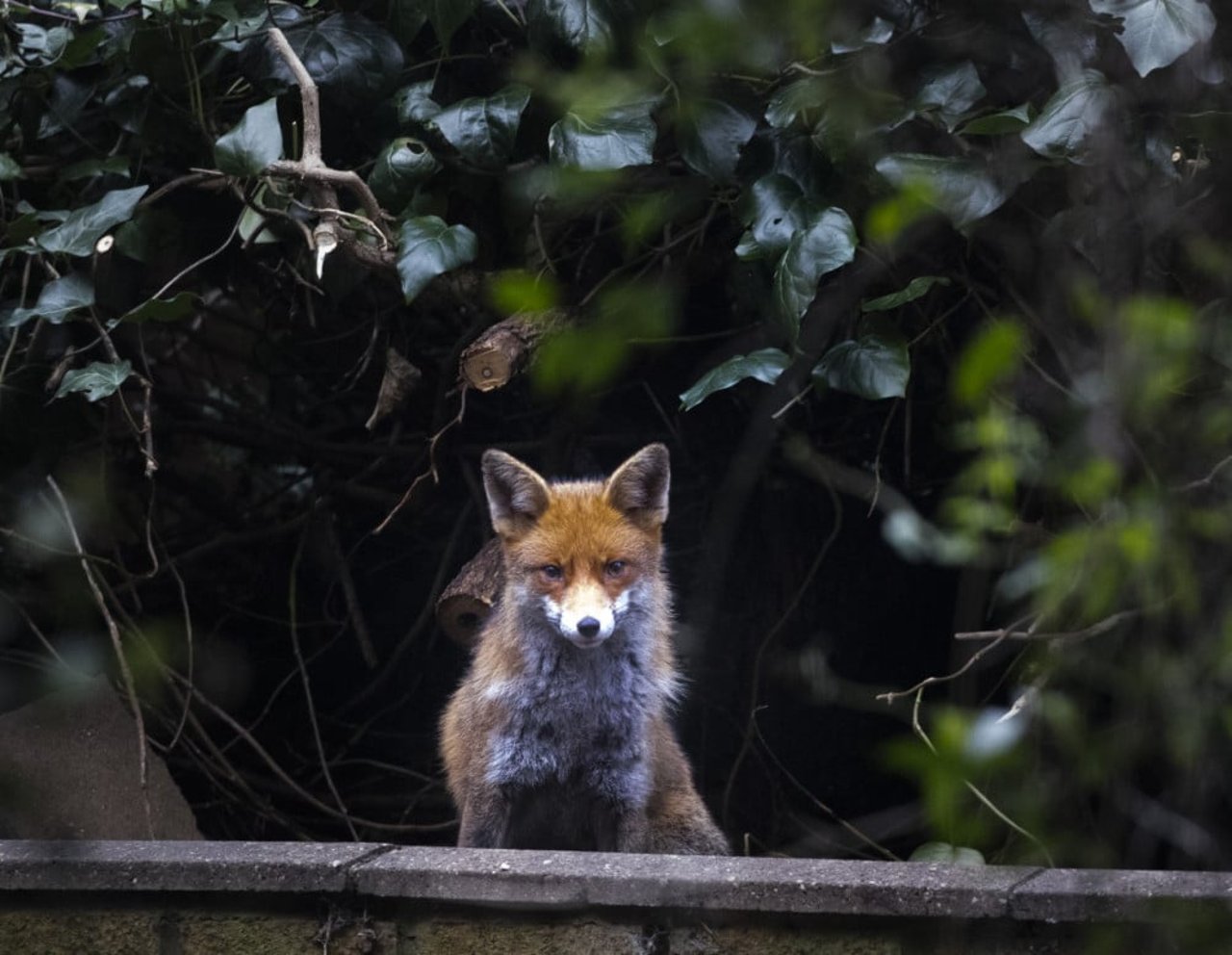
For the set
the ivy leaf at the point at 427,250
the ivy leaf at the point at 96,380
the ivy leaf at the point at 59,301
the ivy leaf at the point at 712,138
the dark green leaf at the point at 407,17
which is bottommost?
the ivy leaf at the point at 96,380

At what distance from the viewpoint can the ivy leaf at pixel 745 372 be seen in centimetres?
344

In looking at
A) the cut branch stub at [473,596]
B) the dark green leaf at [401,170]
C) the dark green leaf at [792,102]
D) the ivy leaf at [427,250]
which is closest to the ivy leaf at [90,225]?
the dark green leaf at [401,170]

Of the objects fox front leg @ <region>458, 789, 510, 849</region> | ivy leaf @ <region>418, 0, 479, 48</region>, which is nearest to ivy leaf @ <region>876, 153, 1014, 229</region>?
ivy leaf @ <region>418, 0, 479, 48</region>

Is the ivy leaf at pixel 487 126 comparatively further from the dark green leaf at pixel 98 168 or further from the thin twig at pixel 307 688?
the thin twig at pixel 307 688

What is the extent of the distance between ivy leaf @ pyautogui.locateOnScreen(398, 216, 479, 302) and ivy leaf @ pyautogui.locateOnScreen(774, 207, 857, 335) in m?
0.79

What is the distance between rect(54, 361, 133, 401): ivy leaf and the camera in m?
3.82

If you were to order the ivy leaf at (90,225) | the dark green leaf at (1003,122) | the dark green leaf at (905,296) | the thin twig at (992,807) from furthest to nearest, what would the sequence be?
the ivy leaf at (90,225) < the dark green leaf at (905,296) < the dark green leaf at (1003,122) < the thin twig at (992,807)

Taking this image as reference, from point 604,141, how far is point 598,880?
1602mm

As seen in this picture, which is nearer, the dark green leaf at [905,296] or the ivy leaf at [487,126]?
the dark green leaf at [905,296]

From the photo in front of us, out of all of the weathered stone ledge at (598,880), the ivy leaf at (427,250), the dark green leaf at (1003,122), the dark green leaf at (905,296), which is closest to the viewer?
the weathered stone ledge at (598,880)

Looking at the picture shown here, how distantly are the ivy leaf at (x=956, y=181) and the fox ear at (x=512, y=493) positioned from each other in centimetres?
109

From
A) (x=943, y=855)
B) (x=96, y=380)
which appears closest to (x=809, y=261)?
(x=943, y=855)

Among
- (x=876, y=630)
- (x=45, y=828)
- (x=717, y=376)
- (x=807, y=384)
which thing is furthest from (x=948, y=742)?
(x=876, y=630)

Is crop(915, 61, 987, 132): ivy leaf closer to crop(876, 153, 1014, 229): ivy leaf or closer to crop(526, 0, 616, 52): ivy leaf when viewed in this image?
crop(876, 153, 1014, 229): ivy leaf
